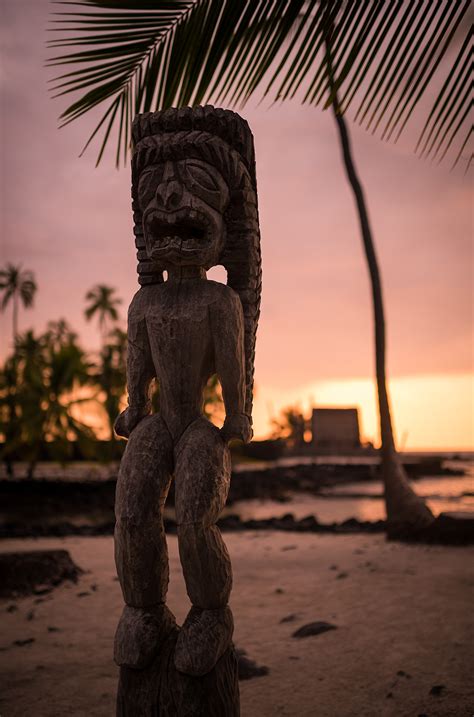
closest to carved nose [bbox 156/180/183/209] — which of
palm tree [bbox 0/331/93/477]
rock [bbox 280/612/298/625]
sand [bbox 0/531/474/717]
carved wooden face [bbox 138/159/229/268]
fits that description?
carved wooden face [bbox 138/159/229/268]

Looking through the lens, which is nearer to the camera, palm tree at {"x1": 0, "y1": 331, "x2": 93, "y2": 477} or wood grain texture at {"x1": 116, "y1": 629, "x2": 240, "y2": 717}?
wood grain texture at {"x1": 116, "y1": 629, "x2": 240, "y2": 717}

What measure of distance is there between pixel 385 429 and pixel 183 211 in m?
6.52

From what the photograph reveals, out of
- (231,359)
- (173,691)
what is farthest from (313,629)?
(231,359)

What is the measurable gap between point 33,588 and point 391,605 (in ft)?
11.7

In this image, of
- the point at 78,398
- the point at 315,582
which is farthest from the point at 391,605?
the point at 78,398

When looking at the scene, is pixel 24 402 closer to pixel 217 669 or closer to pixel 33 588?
pixel 33 588

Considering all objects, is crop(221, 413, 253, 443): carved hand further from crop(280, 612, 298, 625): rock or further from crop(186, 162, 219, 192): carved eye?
crop(280, 612, 298, 625): rock

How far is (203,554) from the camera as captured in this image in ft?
8.70

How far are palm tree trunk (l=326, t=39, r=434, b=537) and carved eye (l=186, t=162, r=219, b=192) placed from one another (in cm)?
578

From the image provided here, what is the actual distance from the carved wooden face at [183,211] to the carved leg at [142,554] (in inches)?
39.0

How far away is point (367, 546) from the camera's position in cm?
811

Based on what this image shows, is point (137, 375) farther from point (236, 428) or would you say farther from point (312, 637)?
point (312, 637)

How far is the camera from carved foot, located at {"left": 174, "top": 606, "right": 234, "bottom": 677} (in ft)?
8.29

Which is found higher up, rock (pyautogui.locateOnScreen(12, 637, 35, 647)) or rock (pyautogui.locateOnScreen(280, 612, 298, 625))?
rock (pyautogui.locateOnScreen(12, 637, 35, 647))
